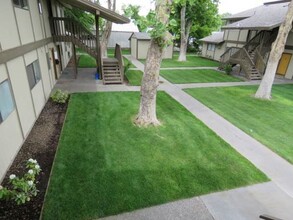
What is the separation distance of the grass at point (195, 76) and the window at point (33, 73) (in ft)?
30.6

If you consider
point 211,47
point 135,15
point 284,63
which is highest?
point 135,15

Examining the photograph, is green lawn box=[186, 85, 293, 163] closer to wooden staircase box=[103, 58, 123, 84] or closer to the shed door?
the shed door

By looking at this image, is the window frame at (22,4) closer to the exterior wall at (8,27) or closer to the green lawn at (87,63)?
the exterior wall at (8,27)

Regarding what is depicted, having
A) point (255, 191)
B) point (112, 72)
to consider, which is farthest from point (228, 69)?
point (255, 191)

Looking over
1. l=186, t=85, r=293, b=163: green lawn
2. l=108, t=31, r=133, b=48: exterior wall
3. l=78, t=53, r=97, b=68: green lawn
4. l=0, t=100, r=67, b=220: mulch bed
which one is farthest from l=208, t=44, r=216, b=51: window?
l=0, t=100, r=67, b=220: mulch bed

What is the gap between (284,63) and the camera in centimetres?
1875

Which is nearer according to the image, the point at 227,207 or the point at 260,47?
the point at 227,207

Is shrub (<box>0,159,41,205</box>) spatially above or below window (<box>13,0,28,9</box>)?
below

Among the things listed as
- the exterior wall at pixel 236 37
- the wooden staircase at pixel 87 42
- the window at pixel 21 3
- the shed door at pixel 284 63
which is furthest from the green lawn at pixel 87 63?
the shed door at pixel 284 63

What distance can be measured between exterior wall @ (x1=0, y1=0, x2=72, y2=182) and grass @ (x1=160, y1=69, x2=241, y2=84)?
9.57 m

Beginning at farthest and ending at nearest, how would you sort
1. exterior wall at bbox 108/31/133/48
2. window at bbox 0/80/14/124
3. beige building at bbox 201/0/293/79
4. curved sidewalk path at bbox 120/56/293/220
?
1. exterior wall at bbox 108/31/133/48
2. beige building at bbox 201/0/293/79
3. window at bbox 0/80/14/124
4. curved sidewalk path at bbox 120/56/293/220

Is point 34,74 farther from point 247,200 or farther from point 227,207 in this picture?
point 247,200

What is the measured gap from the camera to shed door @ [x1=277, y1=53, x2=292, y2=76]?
59.8ft

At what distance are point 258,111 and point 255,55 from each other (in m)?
9.78
